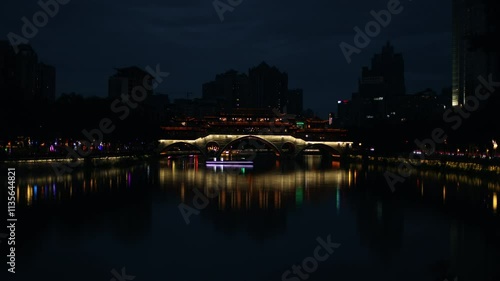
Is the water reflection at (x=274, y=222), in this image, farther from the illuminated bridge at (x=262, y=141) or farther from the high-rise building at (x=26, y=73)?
the illuminated bridge at (x=262, y=141)

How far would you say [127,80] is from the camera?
154500mm

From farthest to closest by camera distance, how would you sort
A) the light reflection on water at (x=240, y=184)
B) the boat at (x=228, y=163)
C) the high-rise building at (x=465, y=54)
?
the high-rise building at (x=465, y=54) < the boat at (x=228, y=163) < the light reflection on water at (x=240, y=184)

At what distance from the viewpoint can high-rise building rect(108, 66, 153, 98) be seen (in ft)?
506

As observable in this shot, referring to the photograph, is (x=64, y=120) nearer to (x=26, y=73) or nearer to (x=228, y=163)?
(x=228, y=163)

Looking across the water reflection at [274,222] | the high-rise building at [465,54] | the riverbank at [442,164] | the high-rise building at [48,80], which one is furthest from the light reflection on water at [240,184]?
the high-rise building at [48,80]

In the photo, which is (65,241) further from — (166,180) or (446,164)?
(446,164)

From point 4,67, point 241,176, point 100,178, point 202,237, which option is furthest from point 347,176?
point 4,67

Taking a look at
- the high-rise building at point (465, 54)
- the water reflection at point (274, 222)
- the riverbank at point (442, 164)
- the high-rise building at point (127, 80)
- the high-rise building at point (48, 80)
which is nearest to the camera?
the water reflection at point (274, 222)

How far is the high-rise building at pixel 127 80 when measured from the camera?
506 ft

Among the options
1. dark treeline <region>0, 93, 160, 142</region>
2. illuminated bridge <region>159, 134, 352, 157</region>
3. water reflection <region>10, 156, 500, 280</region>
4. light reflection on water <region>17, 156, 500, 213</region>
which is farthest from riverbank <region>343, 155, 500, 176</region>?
dark treeline <region>0, 93, 160, 142</region>

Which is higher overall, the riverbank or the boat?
the riverbank

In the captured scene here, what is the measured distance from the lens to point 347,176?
5484 cm

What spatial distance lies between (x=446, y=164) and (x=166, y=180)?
27.9 meters

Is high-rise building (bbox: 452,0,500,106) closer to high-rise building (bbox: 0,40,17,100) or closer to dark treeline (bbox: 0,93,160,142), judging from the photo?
dark treeline (bbox: 0,93,160,142)
